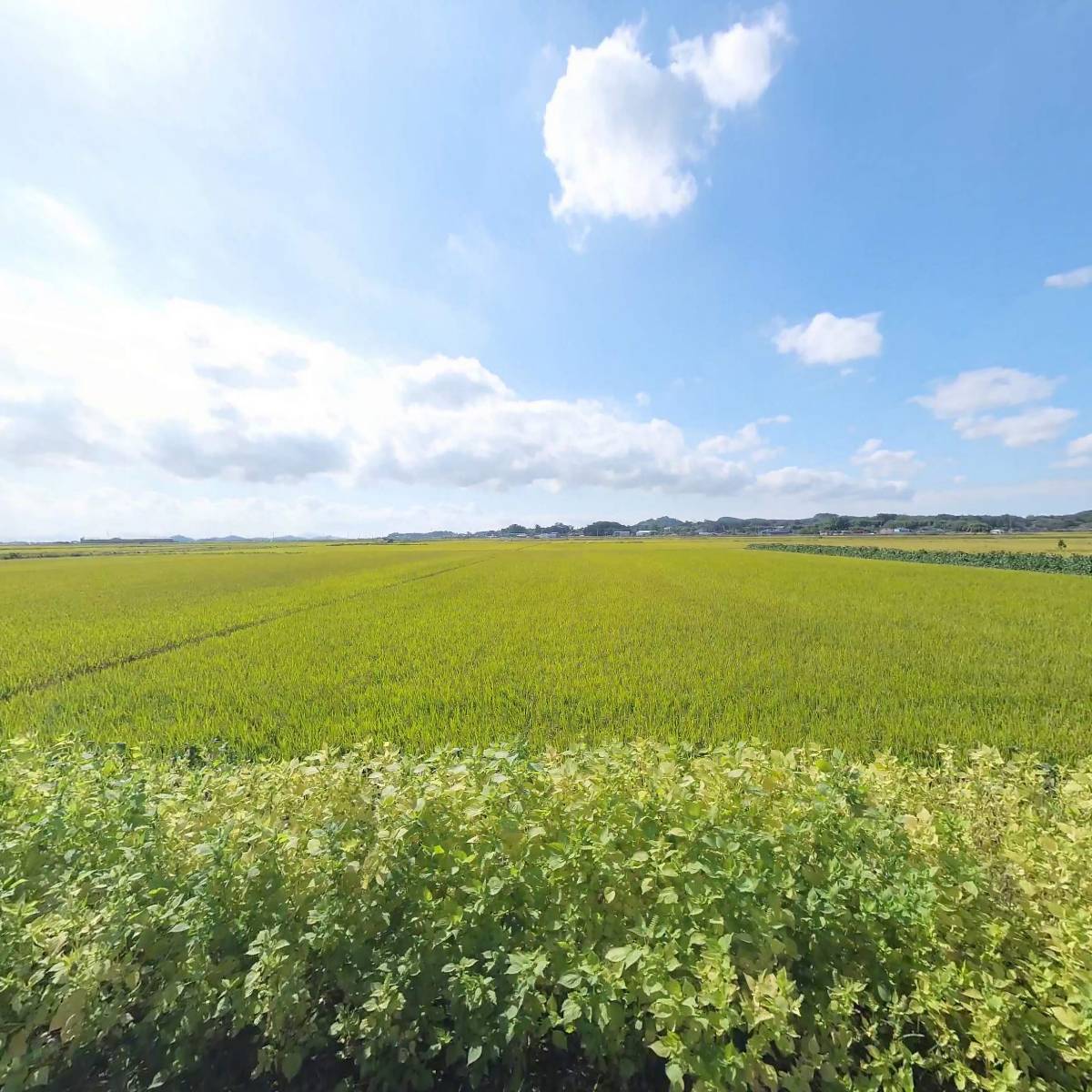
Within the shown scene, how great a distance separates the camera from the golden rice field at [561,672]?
285 inches

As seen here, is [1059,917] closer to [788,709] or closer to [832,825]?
[832,825]

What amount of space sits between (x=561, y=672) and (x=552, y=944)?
24.9ft

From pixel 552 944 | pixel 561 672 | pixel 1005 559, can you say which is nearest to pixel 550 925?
pixel 552 944

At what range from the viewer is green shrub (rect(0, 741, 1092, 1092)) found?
2.07 m

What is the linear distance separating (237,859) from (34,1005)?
0.83 meters

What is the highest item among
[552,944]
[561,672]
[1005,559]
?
[552,944]

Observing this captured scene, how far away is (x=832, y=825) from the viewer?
2.80m

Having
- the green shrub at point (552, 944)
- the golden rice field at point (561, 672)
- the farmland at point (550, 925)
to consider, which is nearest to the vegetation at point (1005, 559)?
the golden rice field at point (561, 672)

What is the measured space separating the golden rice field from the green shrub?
1.20 m

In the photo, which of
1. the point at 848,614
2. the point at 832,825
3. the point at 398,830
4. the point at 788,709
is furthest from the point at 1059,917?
the point at 848,614

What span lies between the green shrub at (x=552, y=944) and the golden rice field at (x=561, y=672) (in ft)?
3.92

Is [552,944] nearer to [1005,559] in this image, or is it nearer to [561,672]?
[561,672]

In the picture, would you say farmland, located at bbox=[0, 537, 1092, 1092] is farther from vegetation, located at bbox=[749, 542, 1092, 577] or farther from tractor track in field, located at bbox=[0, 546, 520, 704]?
vegetation, located at bbox=[749, 542, 1092, 577]

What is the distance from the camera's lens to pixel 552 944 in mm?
2436
